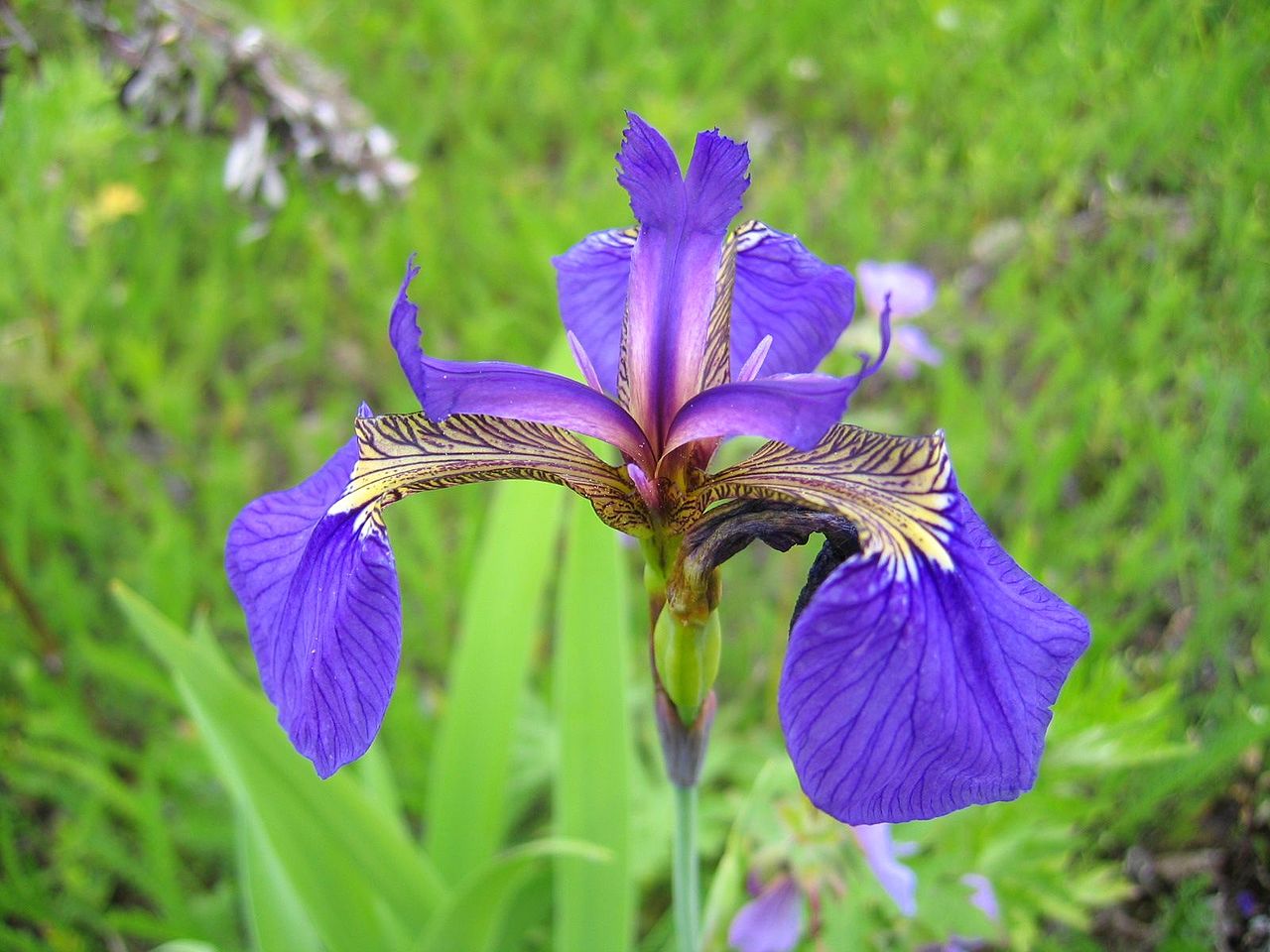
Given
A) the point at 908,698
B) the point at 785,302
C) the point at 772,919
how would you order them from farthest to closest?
the point at 772,919
the point at 785,302
the point at 908,698

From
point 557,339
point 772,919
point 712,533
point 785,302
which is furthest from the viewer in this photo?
point 557,339

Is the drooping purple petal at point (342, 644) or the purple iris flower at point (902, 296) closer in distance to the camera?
the drooping purple petal at point (342, 644)

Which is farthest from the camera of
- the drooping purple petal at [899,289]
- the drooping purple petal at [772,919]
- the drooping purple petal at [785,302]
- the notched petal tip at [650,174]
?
the drooping purple petal at [899,289]

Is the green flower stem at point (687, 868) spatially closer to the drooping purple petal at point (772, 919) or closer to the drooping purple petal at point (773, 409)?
the drooping purple petal at point (772, 919)

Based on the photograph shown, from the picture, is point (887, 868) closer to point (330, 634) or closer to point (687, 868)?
point (687, 868)

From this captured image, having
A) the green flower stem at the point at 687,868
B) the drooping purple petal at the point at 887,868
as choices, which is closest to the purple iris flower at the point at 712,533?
the green flower stem at the point at 687,868

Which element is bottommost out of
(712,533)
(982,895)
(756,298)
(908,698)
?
(982,895)

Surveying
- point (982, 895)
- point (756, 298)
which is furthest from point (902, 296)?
point (982, 895)
